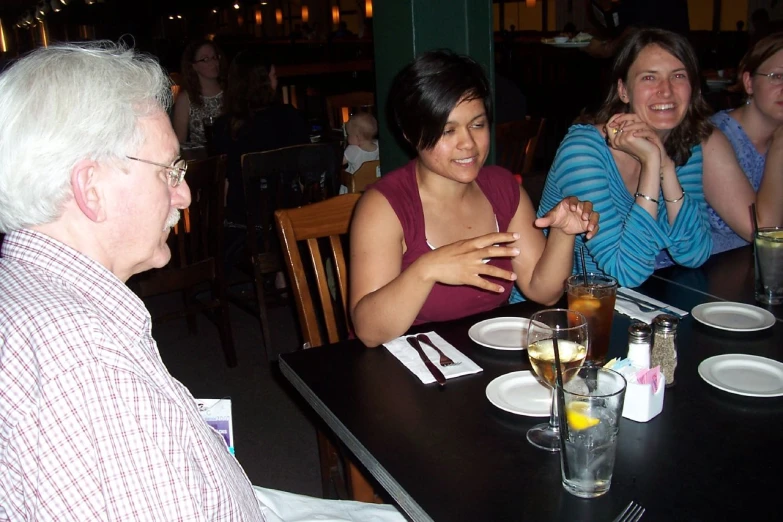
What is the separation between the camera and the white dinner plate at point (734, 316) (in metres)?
1.53

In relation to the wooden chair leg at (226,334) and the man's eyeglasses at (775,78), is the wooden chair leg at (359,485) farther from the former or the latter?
the man's eyeglasses at (775,78)

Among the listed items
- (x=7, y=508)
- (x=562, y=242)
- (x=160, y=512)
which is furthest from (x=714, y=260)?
(x=7, y=508)

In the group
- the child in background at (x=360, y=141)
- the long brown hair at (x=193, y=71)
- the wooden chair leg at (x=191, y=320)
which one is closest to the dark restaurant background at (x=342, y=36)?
the child in background at (x=360, y=141)

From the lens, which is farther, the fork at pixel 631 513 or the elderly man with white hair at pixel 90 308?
A: the fork at pixel 631 513

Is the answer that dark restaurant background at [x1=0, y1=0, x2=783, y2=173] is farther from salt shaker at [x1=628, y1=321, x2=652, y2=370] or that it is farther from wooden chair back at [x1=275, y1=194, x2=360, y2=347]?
salt shaker at [x1=628, y1=321, x2=652, y2=370]

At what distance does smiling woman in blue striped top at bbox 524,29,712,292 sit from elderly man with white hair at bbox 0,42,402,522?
1220 millimetres

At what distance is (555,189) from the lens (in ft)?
7.27

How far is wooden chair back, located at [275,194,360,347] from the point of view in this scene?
1810 millimetres

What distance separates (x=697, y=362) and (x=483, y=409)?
47 centimetres

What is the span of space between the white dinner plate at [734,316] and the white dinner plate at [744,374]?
161 millimetres

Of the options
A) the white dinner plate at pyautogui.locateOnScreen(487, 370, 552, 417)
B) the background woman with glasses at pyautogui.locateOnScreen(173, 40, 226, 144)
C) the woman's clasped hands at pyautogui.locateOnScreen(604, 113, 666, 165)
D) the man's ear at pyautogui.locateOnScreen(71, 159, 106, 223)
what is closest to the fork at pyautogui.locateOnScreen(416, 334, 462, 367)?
the white dinner plate at pyautogui.locateOnScreen(487, 370, 552, 417)

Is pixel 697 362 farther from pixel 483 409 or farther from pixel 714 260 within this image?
pixel 714 260

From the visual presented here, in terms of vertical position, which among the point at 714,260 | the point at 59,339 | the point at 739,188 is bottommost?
the point at 714,260

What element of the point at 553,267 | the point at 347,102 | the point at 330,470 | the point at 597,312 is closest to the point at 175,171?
the point at 597,312
